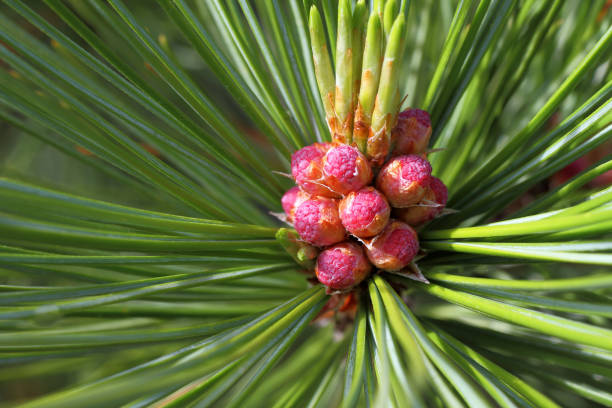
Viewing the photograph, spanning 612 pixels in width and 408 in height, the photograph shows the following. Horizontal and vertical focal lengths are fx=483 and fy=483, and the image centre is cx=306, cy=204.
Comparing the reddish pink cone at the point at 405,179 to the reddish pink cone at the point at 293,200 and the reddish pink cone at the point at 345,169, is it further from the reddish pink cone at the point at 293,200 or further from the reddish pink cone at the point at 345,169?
the reddish pink cone at the point at 293,200

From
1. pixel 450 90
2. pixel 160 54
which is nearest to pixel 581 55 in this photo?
pixel 450 90

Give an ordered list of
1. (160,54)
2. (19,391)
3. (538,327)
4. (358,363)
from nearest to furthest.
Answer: (538,327)
(358,363)
(160,54)
(19,391)

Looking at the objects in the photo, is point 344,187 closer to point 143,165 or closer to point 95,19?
point 143,165

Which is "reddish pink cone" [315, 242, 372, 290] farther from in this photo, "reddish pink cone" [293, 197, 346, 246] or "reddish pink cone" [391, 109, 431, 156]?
"reddish pink cone" [391, 109, 431, 156]

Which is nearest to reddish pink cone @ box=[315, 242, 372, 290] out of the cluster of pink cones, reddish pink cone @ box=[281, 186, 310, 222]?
the cluster of pink cones

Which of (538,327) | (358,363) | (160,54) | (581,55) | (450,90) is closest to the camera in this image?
(538,327)

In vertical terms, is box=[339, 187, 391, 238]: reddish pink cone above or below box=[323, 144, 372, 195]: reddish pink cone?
below
